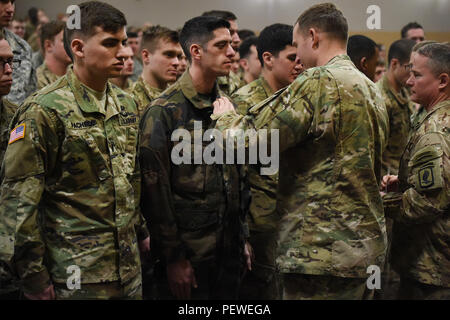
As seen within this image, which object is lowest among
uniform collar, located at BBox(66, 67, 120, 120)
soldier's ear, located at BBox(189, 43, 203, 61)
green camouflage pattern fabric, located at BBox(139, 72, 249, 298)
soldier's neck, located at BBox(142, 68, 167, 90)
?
green camouflage pattern fabric, located at BBox(139, 72, 249, 298)

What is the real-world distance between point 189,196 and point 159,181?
0.53 ft

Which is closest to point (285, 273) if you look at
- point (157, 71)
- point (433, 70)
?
point (433, 70)

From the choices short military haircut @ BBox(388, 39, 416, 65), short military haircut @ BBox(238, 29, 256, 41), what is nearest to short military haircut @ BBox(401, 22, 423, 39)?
short military haircut @ BBox(388, 39, 416, 65)

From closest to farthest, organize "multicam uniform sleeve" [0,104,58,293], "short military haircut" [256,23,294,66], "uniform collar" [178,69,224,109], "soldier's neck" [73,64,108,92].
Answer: "multicam uniform sleeve" [0,104,58,293], "soldier's neck" [73,64,108,92], "uniform collar" [178,69,224,109], "short military haircut" [256,23,294,66]

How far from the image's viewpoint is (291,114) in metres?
1.75

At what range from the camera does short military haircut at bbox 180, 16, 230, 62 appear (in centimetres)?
239

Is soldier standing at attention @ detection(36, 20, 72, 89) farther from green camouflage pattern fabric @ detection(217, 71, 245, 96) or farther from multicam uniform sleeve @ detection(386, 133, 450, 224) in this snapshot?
multicam uniform sleeve @ detection(386, 133, 450, 224)

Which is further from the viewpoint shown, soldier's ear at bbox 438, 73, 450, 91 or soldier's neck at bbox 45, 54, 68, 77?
soldier's neck at bbox 45, 54, 68, 77

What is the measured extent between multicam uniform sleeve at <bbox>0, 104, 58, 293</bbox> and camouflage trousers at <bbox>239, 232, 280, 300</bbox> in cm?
117

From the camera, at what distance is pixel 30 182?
5.47 ft

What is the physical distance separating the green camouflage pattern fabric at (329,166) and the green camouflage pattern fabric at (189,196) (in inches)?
16.1

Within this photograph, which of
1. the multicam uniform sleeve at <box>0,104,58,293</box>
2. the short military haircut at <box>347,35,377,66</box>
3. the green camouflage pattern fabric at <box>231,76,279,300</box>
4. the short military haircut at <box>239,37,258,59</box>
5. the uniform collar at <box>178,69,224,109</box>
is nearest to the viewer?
the multicam uniform sleeve at <box>0,104,58,293</box>

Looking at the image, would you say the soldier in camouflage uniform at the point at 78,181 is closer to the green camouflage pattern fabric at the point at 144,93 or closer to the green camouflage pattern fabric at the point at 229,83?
the green camouflage pattern fabric at the point at 144,93
